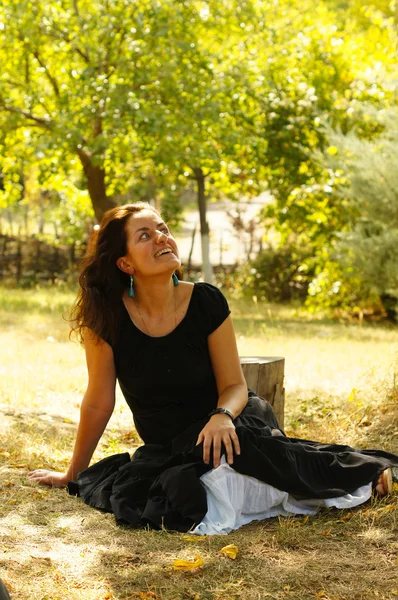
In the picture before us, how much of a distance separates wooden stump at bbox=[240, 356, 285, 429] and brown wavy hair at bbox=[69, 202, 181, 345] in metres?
1.10

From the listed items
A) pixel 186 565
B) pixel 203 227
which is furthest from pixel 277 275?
pixel 186 565

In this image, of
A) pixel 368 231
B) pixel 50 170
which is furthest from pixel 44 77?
pixel 368 231

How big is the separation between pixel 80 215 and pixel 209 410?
570 inches

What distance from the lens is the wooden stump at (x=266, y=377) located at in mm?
4910

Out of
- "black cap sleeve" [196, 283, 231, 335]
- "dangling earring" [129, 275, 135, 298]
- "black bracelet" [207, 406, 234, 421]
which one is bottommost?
"black bracelet" [207, 406, 234, 421]

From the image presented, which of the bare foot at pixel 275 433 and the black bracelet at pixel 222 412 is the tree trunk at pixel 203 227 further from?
the black bracelet at pixel 222 412

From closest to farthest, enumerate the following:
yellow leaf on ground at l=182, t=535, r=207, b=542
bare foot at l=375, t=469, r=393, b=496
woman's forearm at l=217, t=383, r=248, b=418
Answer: yellow leaf on ground at l=182, t=535, r=207, b=542
bare foot at l=375, t=469, r=393, b=496
woman's forearm at l=217, t=383, r=248, b=418

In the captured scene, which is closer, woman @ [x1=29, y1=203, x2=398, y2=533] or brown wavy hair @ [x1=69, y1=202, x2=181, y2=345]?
woman @ [x1=29, y1=203, x2=398, y2=533]

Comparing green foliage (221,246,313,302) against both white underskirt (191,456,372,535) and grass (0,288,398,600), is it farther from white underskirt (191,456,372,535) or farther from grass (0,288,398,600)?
white underskirt (191,456,372,535)

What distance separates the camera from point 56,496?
13.4ft

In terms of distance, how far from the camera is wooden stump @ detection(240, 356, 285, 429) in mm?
4910

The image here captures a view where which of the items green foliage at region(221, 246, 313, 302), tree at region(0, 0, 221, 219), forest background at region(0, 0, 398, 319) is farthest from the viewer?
green foliage at region(221, 246, 313, 302)

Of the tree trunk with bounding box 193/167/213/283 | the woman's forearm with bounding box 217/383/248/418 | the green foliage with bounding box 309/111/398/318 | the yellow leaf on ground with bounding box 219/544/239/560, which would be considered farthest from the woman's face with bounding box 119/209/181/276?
the tree trunk with bounding box 193/167/213/283

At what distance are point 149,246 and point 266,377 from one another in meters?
1.39
